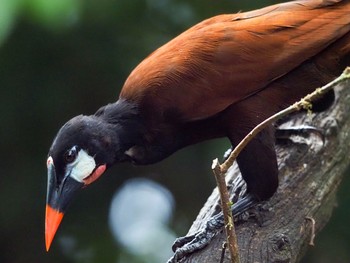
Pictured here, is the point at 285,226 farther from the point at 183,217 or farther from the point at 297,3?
the point at 183,217

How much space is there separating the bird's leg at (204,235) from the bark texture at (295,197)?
2cm

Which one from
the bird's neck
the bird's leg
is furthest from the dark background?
the bird's leg

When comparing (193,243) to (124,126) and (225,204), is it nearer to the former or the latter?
(124,126)

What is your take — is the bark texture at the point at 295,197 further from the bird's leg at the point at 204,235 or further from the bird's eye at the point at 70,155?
the bird's eye at the point at 70,155

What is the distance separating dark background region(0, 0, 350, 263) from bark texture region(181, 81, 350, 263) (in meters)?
0.65

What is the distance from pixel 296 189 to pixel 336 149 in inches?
11.6

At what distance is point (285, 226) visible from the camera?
301 centimetres

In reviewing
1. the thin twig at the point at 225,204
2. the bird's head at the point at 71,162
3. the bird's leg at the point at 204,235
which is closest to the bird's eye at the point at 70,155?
the bird's head at the point at 71,162

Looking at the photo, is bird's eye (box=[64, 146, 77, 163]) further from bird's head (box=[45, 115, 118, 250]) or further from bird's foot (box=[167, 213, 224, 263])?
bird's foot (box=[167, 213, 224, 263])

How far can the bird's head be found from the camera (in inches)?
114

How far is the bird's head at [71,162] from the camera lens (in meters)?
2.90

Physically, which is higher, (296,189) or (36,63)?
(36,63)

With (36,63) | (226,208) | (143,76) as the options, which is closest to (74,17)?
(36,63)

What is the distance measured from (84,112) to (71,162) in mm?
1369
